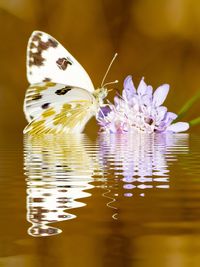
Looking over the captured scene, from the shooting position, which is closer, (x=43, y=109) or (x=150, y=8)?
(x=43, y=109)

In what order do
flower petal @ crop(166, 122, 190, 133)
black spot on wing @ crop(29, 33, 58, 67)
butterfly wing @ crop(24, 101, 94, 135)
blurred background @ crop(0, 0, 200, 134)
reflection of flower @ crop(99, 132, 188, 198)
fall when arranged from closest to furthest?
1. reflection of flower @ crop(99, 132, 188, 198)
2. flower petal @ crop(166, 122, 190, 133)
3. black spot on wing @ crop(29, 33, 58, 67)
4. butterfly wing @ crop(24, 101, 94, 135)
5. blurred background @ crop(0, 0, 200, 134)

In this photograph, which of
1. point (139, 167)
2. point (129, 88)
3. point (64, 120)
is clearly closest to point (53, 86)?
point (64, 120)

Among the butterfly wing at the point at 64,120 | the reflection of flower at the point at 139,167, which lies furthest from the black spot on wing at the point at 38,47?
the reflection of flower at the point at 139,167

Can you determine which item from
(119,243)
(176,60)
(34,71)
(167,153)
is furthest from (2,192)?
(176,60)

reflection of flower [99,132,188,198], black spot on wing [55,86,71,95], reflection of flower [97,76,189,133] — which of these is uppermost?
black spot on wing [55,86,71,95]

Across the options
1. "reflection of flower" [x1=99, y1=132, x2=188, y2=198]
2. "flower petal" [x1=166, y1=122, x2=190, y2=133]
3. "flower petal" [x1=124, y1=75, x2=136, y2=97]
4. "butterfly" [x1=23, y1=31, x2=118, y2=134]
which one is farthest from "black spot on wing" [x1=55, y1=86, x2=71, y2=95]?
"reflection of flower" [x1=99, y1=132, x2=188, y2=198]

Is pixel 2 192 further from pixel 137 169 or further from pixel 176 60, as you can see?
pixel 176 60

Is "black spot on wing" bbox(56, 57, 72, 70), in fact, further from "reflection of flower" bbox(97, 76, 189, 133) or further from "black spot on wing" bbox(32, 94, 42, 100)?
"reflection of flower" bbox(97, 76, 189, 133)
